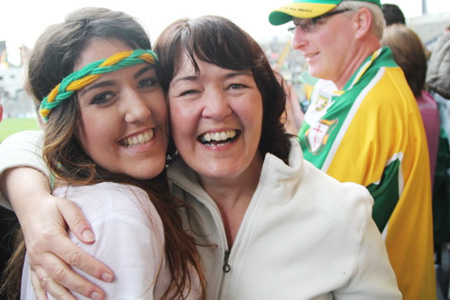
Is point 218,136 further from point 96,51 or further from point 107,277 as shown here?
point 107,277

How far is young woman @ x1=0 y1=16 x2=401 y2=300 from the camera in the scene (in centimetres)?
111

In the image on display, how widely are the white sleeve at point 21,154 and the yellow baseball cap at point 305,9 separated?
144cm

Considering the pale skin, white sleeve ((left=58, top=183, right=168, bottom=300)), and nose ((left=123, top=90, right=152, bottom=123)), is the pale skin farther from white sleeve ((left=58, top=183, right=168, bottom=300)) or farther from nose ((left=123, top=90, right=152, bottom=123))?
white sleeve ((left=58, top=183, right=168, bottom=300))

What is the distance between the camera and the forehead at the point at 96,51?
A: 103cm

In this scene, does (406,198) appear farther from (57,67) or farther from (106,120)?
(57,67)

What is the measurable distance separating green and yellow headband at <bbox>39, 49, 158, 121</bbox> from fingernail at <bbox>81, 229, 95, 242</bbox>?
402 millimetres

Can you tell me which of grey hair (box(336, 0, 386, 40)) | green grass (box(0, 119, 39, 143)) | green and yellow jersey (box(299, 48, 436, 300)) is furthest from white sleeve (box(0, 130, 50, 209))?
grey hair (box(336, 0, 386, 40))

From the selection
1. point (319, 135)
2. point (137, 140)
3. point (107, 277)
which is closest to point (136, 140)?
point (137, 140)

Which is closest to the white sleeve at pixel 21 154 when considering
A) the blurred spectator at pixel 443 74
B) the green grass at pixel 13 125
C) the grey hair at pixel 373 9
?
the green grass at pixel 13 125

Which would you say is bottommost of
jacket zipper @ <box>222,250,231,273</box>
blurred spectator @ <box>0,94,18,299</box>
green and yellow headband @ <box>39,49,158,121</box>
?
jacket zipper @ <box>222,250,231,273</box>

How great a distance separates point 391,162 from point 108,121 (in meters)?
1.21

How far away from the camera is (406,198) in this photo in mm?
1617

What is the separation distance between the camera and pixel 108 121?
40.9 inches

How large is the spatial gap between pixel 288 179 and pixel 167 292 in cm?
47
